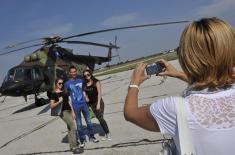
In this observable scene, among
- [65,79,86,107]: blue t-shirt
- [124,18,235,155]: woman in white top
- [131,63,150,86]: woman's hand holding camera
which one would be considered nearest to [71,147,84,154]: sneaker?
[65,79,86,107]: blue t-shirt

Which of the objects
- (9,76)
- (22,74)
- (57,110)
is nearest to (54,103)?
(57,110)

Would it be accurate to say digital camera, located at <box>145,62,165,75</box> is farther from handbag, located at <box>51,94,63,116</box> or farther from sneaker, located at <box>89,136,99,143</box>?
sneaker, located at <box>89,136,99,143</box>

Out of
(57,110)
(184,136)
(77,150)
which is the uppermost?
(184,136)

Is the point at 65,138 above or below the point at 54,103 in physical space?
below

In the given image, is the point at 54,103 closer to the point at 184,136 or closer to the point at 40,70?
the point at 184,136

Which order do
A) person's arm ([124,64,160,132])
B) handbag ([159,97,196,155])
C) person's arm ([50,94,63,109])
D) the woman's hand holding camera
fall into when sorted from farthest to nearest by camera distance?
person's arm ([50,94,63,109]) → the woman's hand holding camera → person's arm ([124,64,160,132]) → handbag ([159,97,196,155])

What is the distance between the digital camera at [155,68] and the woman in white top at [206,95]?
0.96ft

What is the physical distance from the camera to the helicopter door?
67.2 ft

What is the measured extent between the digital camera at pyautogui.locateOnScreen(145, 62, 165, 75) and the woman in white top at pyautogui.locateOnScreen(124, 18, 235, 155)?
0.96 ft

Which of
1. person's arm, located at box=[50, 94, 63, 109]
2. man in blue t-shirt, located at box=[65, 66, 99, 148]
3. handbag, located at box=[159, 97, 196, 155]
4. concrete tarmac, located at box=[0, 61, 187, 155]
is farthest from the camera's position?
man in blue t-shirt, located at box=[65, 66, 99, 148]

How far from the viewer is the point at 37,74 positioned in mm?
20609

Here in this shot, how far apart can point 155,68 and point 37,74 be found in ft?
61.3

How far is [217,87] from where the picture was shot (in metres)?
1.99

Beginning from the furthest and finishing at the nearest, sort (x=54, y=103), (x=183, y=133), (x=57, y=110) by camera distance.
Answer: (x=57, y=110), (x=54, y=103), (x=183, y=133)
